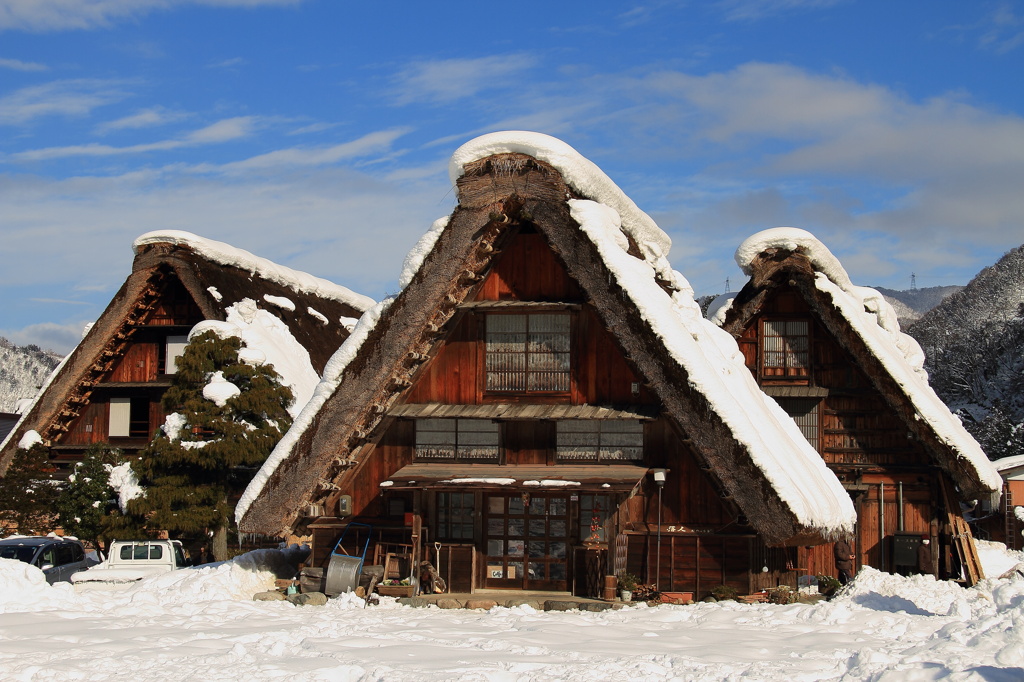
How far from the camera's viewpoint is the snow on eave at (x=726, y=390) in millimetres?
16094

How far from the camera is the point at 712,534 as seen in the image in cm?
1792

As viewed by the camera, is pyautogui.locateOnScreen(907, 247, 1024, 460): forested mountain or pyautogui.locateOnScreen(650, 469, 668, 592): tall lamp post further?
pyautogui.locateOnScreen(907, 247, 1024, 460): forested mountain

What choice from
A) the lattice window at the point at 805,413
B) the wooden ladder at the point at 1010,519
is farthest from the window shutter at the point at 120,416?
the wooden ladder at the point at 1010,519

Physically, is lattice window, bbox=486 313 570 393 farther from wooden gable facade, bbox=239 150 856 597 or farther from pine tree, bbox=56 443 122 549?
pine tree, bbox=56 443 122 549

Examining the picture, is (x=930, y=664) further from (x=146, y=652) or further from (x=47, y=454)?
(x=47, y=454)

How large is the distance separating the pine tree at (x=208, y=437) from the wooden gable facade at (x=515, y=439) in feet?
16.7

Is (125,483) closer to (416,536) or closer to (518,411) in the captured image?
(416,536)

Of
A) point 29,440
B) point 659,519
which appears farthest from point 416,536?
point 29,440

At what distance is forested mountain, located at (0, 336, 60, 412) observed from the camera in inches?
4561

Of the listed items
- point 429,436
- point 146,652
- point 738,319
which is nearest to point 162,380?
point 429,436

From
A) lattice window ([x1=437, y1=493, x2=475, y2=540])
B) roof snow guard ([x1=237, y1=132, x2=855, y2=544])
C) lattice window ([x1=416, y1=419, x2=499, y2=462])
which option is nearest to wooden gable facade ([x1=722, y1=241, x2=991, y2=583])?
roof snow guard ([x1=237, y1=132, x2=855, y2=544])

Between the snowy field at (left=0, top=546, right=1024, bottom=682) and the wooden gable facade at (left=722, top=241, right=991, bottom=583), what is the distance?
4.33 m

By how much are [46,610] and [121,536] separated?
311 inches

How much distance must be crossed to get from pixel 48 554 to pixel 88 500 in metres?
4.68
